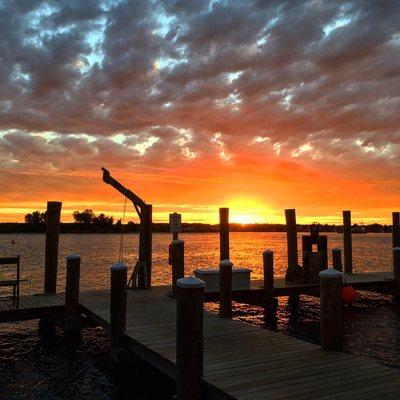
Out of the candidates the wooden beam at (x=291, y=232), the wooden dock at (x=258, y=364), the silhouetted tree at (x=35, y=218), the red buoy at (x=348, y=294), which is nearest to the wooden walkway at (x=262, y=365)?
the wooden dock at (x=258, y=364)

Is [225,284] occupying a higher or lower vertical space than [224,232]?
lower

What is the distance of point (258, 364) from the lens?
21.6 ft

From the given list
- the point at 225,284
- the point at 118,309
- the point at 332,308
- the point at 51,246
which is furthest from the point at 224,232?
the point at 332,308

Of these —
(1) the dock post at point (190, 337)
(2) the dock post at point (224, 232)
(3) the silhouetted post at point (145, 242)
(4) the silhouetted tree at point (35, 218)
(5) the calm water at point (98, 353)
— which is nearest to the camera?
(1) the dock post at point (190, 337)

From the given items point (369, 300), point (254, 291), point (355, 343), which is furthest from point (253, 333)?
point (369, 300)

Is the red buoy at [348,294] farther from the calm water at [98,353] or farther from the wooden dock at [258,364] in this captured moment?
the wooden dock at [258,364]

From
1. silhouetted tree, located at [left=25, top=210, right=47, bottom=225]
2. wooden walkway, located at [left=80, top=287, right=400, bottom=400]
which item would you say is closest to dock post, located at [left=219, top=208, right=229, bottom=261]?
wooden walkway, located at [left=80, top=287, right=400, bottom=400]

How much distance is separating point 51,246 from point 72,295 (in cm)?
277

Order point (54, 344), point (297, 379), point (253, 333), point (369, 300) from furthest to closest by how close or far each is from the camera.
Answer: point (369, 300), point (54, 344), point (253, 333), point (297, 379)

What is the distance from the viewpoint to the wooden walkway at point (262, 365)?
5566mm

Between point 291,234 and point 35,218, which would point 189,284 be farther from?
point 35,218

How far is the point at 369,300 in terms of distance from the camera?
18391mm

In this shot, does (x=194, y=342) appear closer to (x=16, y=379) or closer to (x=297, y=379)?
(x=297, y=379)

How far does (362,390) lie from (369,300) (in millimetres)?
13889
